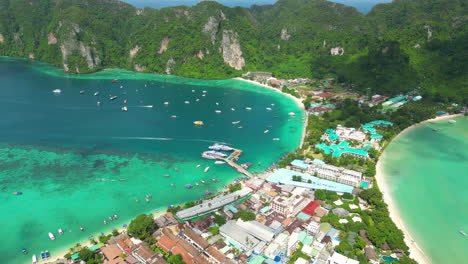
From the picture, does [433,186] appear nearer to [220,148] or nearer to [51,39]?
[220,148]

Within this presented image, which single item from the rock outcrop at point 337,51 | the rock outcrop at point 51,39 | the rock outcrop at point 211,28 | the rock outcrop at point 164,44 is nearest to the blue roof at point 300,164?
the rock outcrop at point 337,51

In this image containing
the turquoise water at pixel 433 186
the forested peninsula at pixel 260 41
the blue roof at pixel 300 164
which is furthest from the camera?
the forested peninsula at pixel 260 41

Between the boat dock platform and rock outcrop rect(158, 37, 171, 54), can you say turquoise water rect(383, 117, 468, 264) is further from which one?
rock outcrop rect(158, 37, 171, 54)

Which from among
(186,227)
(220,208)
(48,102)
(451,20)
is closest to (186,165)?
(220,208)

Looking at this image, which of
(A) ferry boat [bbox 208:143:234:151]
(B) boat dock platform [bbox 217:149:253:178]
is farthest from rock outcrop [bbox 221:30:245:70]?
(B) boat dock platform [bbox 217:149:253:178]

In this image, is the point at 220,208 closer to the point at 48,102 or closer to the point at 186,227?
the point at 186,227

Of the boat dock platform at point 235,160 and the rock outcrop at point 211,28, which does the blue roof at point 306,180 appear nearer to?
the boat dock platform at point 235,160
